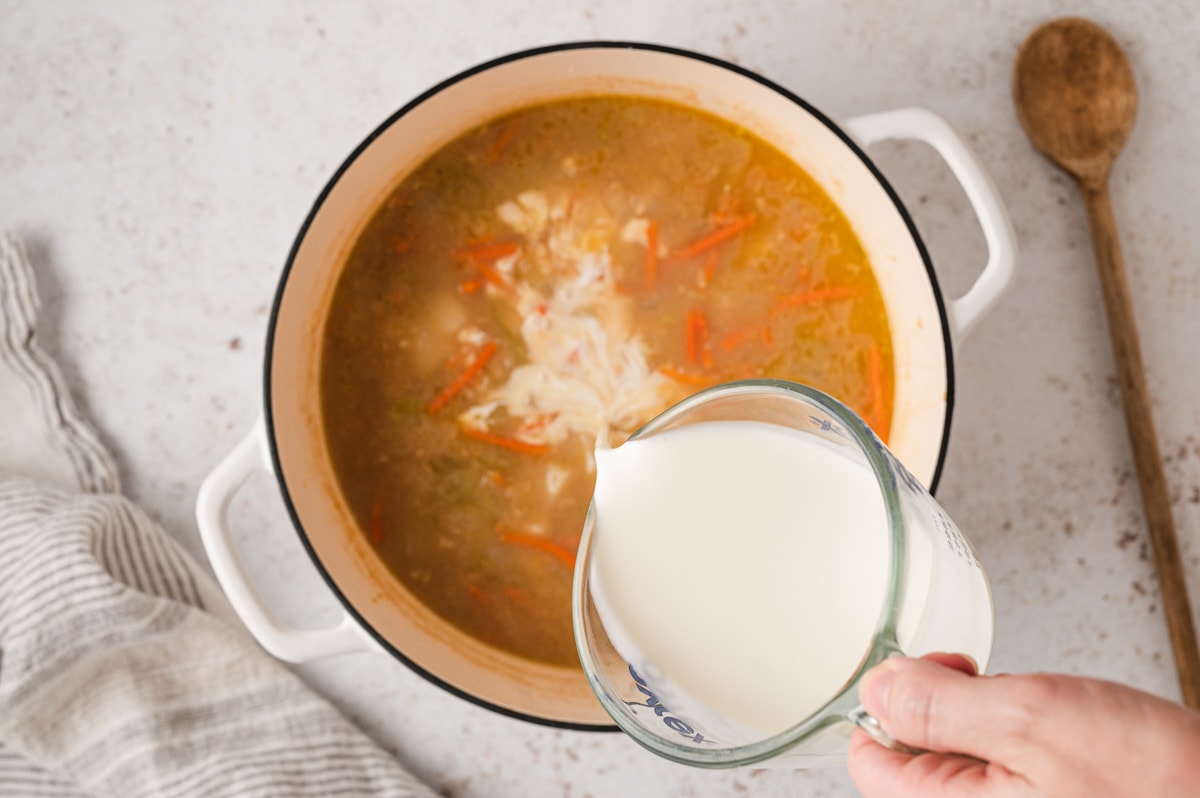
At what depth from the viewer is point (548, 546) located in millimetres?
1272

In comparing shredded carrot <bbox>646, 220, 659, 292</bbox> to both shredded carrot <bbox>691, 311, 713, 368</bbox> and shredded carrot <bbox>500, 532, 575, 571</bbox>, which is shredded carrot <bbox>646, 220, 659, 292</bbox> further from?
shredded carrot <bbox>500, 532, 575, 571</bbox>

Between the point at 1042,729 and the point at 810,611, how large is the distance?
0.69ft

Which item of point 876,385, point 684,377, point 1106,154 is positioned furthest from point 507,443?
point 1106,154

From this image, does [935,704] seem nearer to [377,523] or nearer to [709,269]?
[709,269]

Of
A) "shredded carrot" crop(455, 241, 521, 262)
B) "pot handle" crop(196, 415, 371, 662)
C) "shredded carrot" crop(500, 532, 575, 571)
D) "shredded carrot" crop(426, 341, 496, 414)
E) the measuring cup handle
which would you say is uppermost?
"shredded carrot" crop(455, 241, 521, 262)

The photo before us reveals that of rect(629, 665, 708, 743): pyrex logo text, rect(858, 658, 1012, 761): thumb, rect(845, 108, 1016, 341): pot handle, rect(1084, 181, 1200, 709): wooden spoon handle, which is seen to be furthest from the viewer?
rect(1084, 181, 1200, 709): wooden spoon handle

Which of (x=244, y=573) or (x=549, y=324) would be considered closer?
(x=244, y=573)

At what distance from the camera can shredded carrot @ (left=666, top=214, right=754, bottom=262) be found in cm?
126

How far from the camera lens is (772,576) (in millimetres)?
822

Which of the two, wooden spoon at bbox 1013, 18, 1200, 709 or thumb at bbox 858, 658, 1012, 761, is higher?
wooden spoon at bbox 1013, 18, 1200, 709

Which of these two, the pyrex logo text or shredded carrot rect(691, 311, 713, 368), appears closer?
the pyrex logo text

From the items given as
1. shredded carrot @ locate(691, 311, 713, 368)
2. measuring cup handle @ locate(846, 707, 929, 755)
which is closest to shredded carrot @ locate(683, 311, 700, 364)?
shredded carrot @ locate(691, 311, 713, 368)

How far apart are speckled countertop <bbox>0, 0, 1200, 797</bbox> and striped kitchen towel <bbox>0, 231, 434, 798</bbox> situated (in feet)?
0.15

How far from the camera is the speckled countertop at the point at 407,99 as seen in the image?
129 centimetres
